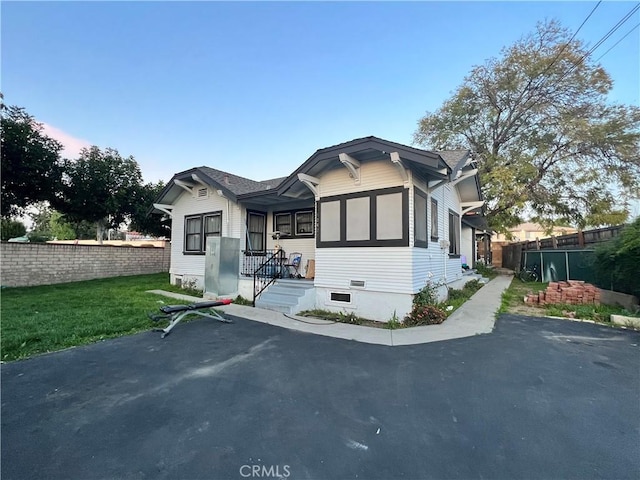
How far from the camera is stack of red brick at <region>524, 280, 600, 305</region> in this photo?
804 cm

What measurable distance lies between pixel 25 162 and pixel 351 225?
1390cm

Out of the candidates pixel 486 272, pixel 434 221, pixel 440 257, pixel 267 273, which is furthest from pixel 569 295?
pixel 486 272

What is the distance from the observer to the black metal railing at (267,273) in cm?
903

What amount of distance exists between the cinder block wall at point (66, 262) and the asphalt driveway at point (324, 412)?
10.00 m

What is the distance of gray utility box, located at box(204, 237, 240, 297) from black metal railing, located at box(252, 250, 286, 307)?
87 centimetres

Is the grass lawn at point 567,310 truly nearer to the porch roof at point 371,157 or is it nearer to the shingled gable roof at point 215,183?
the porch roof at point 371,157

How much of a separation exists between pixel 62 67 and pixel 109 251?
8.04 metres

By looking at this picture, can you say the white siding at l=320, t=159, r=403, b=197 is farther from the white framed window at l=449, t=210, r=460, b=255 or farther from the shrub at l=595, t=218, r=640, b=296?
the shrub at l=595, t=218, r=640, b=296

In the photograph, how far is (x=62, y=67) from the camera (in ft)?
29.8

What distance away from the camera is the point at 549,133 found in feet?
56.5

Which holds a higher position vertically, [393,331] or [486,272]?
[486,272]

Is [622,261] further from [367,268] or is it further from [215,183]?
[215,183]

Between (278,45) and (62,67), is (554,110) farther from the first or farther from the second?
(62,67)

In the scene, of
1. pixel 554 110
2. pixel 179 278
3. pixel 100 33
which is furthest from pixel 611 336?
Result: pixel 554 110
